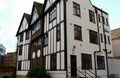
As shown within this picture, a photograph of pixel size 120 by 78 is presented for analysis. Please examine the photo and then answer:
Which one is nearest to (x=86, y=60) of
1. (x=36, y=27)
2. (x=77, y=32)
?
(x=77, y=32)

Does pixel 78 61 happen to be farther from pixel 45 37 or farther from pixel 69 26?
pixel 45 37

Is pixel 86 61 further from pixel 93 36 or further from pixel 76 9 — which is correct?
pixel 76 9

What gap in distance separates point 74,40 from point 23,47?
15007mm

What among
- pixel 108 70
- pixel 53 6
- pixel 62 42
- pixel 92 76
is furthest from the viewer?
pixel 108 70

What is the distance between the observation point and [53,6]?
19.1 metres

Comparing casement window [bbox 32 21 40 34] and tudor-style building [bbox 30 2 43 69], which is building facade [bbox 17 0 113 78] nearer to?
tudor-style building [bbox 30 2 43 69]

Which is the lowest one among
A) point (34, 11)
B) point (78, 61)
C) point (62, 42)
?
point (78, 61)

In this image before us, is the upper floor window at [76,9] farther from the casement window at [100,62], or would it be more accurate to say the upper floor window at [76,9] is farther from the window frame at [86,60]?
the casement window at [100,62]

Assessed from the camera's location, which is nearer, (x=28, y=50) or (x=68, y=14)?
(x=68, y=14)

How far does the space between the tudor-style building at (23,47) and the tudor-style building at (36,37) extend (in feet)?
6.14

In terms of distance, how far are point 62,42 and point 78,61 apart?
8.72 ft

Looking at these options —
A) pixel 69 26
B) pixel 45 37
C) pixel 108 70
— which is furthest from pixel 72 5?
pixel 108 70

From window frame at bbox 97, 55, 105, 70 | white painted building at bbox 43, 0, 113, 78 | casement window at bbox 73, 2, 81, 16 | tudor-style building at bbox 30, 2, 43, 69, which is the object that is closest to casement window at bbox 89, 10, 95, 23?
white painted building at bbox 43, 0, 113, 78

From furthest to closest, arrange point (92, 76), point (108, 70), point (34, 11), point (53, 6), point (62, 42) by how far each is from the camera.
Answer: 1. point (34, 11)
2. point (108, 70)
3. point (53, 6)
4. point (92, 76)
5. point (62, 42)
